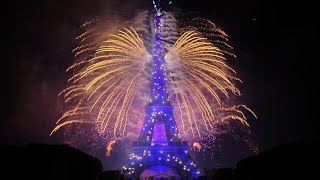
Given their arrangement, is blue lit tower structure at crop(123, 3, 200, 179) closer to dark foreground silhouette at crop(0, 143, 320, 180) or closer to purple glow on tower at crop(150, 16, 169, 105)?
purple glow on tower at crop(150, 16, 169, 105)

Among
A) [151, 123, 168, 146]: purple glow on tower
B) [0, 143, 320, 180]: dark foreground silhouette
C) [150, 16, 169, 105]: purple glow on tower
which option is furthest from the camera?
[151, 123, 168, 146]: purple glow on tower

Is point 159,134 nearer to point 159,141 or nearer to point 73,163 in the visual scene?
point 159,141

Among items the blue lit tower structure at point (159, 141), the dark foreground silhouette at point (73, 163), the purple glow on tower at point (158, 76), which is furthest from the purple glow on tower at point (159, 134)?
the dark foreground silhouette at point (73, 163)

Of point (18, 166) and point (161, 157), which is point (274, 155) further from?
point (161, 157)

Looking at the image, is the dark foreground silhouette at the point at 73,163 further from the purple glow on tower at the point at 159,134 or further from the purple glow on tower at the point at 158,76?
the purple glow on tower at the point at 159,134

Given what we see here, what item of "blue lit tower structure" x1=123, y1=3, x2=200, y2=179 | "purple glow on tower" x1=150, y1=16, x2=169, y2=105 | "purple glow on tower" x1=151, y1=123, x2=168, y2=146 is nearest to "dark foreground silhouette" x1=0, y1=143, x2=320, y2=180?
"blue lit tower structure" x1=123, y1=3, x2=200, y2=179
